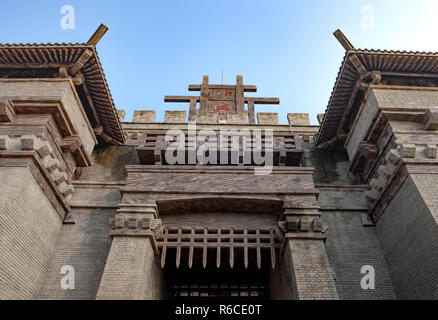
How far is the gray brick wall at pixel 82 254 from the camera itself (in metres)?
7.38

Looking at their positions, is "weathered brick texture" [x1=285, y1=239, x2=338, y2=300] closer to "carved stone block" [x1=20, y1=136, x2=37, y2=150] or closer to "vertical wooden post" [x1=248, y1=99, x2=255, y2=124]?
"carved stone block" [x1=20, y1=136, x2=37, y2=150]

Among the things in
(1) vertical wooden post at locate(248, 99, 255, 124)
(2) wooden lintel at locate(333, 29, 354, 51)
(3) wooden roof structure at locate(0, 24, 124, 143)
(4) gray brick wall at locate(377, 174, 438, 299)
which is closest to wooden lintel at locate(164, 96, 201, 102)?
(1) vertical wooden post at locate(248, 99, 255, 124)

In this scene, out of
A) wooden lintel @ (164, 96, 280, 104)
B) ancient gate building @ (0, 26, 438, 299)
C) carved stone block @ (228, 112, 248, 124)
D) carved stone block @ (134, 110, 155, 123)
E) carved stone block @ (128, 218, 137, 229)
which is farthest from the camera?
wooden lintel @ (164, 96, 280, 104)

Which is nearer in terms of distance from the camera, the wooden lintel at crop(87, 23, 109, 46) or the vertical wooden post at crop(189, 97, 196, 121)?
the wooden lintel at crop(87, 23, 109, 46)

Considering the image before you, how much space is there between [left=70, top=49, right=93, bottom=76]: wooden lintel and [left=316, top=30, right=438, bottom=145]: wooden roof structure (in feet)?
23.0

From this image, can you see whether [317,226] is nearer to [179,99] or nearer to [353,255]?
[353,255]

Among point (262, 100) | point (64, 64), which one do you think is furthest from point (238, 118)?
point (64, 64)

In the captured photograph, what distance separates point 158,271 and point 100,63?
5.81 metres

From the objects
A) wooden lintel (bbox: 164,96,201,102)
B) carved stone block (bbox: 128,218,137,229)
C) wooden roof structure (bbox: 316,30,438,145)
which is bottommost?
carved stone block (bbox: 128,218,137,229)

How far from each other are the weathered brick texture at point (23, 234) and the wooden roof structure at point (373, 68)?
8.65m

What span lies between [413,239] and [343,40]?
571cm

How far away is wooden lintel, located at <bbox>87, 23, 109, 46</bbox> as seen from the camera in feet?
29.9

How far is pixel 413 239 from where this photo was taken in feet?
23.8
